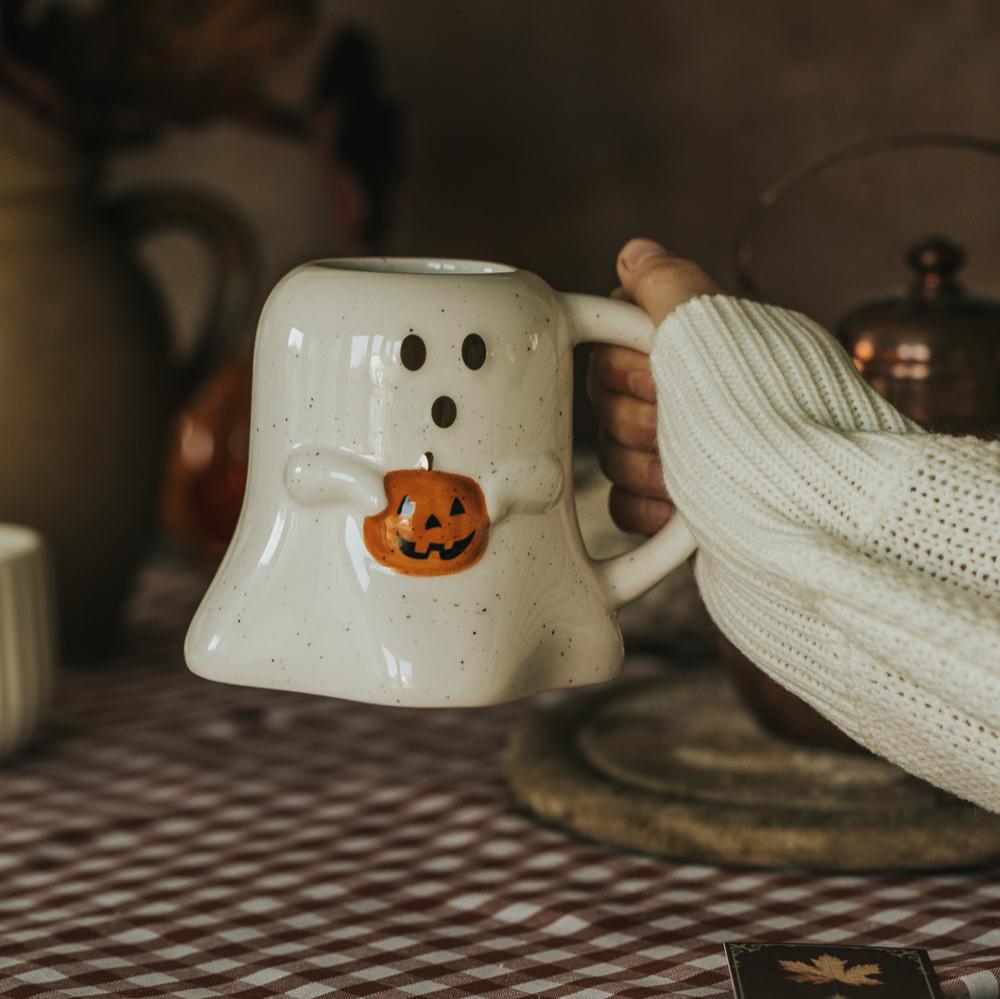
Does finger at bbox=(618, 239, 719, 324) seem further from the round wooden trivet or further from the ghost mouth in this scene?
the round wooden trivet

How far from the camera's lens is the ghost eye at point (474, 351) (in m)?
0.47

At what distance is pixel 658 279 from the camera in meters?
0.54

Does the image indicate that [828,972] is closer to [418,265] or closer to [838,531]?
[838,531]

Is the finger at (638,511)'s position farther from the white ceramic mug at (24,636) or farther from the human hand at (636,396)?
the white ceramic mug at (24,636)

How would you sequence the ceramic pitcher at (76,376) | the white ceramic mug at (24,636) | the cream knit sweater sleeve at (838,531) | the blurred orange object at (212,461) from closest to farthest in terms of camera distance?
1. the cream knit sweater sleeve at (838,531)
2. the white ceramic mug at (24,636)
3. the ceramic pitcher at (76,376)
4. the blurred orange object at (212,461)

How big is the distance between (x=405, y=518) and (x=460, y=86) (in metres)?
0.90

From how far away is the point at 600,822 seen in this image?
25.2 inches

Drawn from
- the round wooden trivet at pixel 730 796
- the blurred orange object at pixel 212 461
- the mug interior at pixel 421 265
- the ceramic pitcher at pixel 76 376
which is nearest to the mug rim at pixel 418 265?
the mug interior at pixel 421 265

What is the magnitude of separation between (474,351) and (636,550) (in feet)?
0.36

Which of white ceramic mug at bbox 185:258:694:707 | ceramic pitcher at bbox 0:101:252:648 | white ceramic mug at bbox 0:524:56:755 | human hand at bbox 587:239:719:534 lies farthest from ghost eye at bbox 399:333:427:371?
ceramic pitcher at bbox 0:101:252:648

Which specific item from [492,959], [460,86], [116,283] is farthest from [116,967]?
[460,86]

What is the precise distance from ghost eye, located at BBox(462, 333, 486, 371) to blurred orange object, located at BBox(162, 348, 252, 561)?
0.62 m

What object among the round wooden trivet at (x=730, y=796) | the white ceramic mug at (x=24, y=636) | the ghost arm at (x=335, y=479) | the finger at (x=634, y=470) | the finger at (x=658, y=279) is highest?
the finger at (x=658, y=279)

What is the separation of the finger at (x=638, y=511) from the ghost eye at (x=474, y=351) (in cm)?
12
